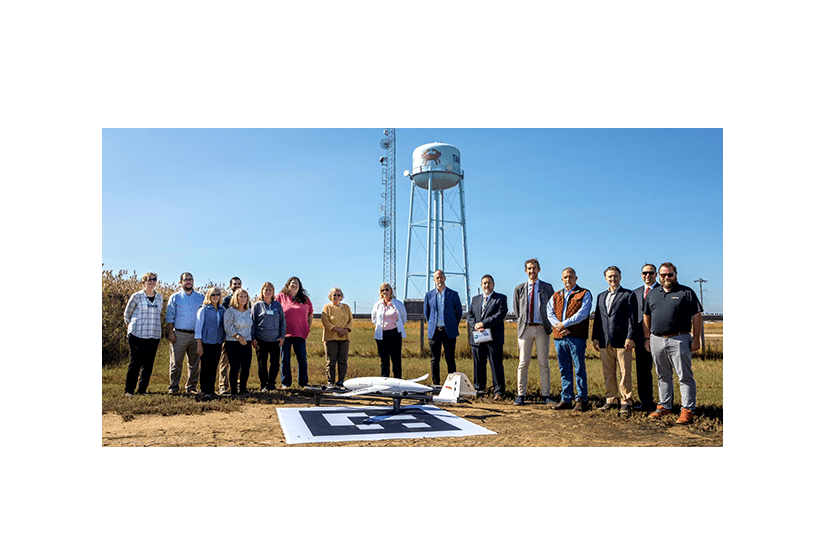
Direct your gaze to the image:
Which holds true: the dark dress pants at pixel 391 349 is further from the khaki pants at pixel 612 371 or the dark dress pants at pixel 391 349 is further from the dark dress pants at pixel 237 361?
the khaki pants at pixel 612 371

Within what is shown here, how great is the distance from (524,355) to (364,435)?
3121mm

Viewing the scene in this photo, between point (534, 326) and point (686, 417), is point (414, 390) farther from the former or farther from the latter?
point (686, 417)

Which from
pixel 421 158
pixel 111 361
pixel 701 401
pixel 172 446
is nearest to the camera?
pixel 172 446

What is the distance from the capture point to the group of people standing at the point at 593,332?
605cm

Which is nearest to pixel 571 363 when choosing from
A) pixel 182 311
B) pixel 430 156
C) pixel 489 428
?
pixel 489 428

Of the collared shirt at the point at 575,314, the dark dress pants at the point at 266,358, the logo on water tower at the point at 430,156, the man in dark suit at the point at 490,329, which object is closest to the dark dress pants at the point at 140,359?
the dark dress pants at the point at 266,358

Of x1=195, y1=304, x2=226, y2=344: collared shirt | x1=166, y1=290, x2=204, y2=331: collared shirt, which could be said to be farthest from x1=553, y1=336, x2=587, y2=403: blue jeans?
x1=166, y1=290, x2=204, y2=331: collared shirt

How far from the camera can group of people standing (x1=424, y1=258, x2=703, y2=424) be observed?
605 cm

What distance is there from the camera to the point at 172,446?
5102mm

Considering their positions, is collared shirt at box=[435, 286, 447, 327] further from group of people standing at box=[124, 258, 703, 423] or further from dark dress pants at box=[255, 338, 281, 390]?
dark dress pants at box=[255, 338, 281, 390]

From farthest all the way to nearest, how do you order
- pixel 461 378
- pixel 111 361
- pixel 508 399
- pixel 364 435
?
1. pixel 111 361
2. pixel 508 399
3. pixel 461 378
4. pixel 364 435

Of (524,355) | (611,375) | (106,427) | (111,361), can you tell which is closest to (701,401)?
(611,375)

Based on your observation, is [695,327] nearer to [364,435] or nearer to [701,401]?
[701,401]

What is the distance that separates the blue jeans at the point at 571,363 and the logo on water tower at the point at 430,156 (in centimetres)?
1655
